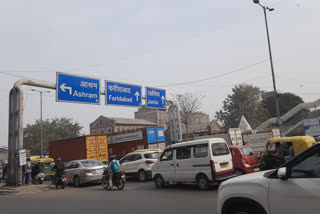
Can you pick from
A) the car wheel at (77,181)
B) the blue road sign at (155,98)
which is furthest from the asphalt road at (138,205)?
the blue road sign at (155,98)

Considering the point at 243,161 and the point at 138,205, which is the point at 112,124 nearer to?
the point at 243,161

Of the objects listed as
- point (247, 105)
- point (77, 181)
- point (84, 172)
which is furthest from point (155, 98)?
point (247, 105)

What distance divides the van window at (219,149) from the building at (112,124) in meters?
77.6

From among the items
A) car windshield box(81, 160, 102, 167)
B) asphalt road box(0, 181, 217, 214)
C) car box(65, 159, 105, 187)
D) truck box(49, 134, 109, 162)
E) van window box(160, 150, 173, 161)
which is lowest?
asphalt road box(0, 181, 217, 214)

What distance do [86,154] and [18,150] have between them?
25.7ft

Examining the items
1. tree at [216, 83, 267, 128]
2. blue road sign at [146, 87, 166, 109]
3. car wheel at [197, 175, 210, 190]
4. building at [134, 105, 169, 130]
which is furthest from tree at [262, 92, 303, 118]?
car wheel at [197, 175, 210, 190]

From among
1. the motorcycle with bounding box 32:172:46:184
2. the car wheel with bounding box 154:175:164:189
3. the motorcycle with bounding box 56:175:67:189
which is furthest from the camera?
the motorcycle with bounding box 32:172:46:184

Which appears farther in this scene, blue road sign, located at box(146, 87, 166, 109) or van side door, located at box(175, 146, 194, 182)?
blue road sign, located at box(146, 87, 166, 109)

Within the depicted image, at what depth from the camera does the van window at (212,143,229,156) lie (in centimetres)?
1048

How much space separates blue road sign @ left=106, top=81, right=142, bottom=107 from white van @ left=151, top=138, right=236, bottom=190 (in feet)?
25.2

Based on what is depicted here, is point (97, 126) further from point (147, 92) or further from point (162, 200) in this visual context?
point (162, 200)

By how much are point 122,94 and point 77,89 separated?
3.41m

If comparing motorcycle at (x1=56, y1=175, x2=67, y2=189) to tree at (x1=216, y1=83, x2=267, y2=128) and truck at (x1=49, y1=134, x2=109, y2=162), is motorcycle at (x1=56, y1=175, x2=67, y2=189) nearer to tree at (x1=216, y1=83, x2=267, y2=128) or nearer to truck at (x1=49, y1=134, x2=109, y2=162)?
truck at (x1=49, y1=134, x2=109, y2=162)

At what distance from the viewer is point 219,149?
10.7 metres
